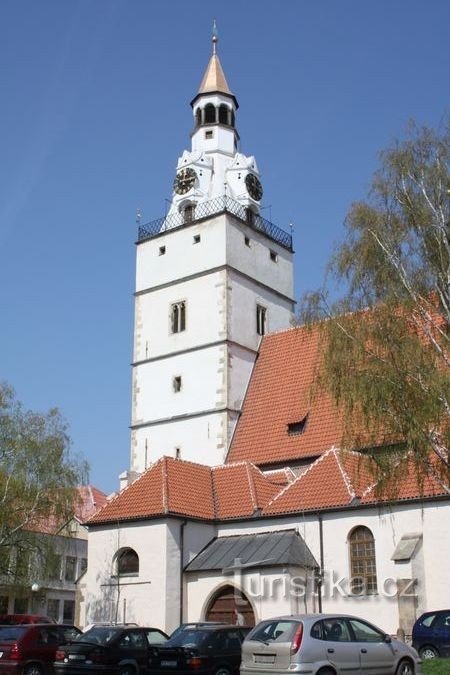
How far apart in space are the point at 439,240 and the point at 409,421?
14.2ft

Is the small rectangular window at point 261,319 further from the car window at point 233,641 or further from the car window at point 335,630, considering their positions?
the car window at point 335,630

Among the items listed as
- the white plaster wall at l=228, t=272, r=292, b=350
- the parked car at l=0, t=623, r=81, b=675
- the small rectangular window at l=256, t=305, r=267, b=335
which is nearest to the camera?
the parked car at l=0, t=623, r=81, b=675

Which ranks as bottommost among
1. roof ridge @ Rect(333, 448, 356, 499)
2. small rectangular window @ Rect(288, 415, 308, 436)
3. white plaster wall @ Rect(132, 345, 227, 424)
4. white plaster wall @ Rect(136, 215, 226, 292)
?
→ roof ridge @ Rect(333, 448, 356, 499)

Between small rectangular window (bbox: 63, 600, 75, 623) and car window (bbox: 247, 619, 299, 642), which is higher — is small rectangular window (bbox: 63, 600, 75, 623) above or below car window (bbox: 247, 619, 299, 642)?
above

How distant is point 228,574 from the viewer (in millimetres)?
25062

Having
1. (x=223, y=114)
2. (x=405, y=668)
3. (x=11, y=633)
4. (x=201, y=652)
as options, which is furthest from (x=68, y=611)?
(x=405, y=668)

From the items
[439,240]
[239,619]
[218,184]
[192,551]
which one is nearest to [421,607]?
[239,619]

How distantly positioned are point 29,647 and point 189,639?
3.80 meters

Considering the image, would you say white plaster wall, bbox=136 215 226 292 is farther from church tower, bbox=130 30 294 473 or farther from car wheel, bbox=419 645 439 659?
car wheel, bbox=419 645 439 659

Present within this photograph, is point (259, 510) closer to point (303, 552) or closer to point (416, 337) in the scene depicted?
point (303, 552)

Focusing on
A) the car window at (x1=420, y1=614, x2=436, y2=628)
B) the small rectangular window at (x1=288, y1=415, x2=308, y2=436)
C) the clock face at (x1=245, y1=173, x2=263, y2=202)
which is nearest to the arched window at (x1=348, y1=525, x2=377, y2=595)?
the car window at (x1=420, y1=614, x2=436, y2=628)

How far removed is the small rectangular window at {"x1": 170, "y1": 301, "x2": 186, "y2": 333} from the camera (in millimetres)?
34781

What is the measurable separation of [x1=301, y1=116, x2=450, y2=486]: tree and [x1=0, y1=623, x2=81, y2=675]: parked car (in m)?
8.02

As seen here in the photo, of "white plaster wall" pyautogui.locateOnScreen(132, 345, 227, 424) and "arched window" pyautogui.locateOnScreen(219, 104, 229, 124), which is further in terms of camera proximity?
"arched window" pyautogui.locateOnScreen(219, 104, 229, 124)
